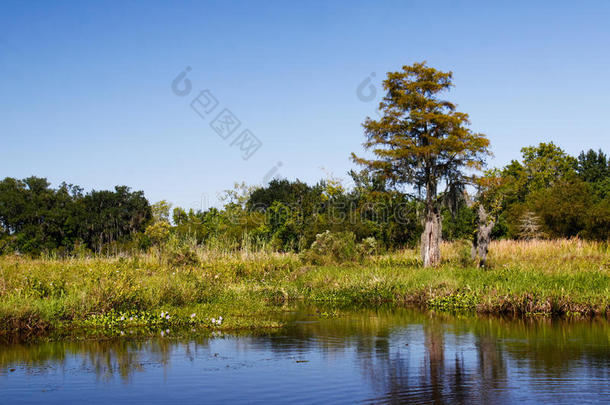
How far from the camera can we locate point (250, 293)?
20125 mm

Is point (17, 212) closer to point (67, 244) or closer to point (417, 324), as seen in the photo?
point (67, 244)

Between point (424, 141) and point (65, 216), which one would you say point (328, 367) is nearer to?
point (424, 141)

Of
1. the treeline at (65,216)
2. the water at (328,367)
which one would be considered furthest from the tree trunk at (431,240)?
the treeline at (65,216)

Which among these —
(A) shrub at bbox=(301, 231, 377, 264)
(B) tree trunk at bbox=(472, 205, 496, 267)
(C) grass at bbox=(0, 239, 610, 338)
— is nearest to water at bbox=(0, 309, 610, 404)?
(C) grass at bbox=(0, 239, 610, 338)

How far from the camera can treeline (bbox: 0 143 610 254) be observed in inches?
1435

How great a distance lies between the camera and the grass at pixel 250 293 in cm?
1354

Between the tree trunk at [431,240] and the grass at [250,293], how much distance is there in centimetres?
247

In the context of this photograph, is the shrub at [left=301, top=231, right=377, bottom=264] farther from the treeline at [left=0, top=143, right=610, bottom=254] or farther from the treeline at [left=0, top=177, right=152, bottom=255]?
the treeline at [left=0, top=177, right=152, bottom=255]

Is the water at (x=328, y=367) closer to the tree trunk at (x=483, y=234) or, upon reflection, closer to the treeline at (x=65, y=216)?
the tree trunk at (x=483, y=234)

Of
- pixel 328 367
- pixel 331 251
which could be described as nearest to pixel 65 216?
pixel 331 251

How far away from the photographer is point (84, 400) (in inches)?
320

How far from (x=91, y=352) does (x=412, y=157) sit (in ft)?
72.0

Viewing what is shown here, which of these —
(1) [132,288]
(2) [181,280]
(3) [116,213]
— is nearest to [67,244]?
(3) [116,213]

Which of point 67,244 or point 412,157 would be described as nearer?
point 412,157
